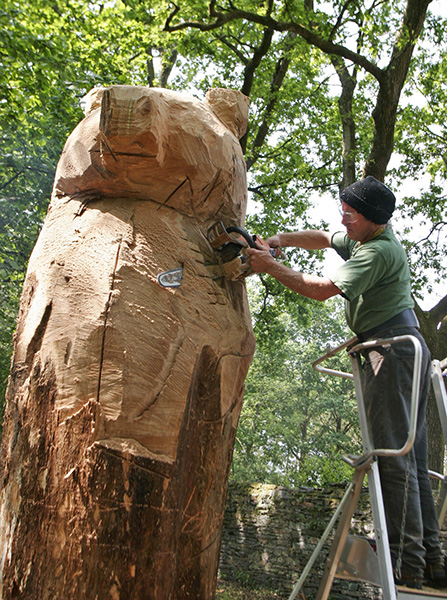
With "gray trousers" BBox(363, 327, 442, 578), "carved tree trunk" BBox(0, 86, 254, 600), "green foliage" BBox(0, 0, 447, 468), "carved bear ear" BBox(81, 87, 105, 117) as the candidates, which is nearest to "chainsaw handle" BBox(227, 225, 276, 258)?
"carved tree trunk" BBox(0, 86, 254, 600)

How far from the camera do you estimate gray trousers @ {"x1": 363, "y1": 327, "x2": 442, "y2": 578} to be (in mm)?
2340

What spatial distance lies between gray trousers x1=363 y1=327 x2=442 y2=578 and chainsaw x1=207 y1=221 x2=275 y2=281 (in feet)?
2.73

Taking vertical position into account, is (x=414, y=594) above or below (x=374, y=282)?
below

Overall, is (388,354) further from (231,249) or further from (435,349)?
(435,349)

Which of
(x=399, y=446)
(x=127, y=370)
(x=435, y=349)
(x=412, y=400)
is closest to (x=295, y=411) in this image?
(x=435, y=349)

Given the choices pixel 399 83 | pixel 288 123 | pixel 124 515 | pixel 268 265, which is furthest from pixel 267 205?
pixel 124 515

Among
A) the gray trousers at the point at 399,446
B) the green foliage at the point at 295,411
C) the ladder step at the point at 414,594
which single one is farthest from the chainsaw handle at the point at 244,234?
the green foliage at the point at 295,411

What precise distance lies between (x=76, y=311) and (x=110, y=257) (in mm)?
290

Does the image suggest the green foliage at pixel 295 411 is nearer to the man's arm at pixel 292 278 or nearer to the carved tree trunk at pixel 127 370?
the man's arm at pixel 292 278

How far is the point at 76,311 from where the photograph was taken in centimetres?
223

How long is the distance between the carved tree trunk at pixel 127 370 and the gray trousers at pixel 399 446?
27.1 inches

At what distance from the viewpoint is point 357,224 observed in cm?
291

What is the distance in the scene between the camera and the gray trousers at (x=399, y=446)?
234 centimetres

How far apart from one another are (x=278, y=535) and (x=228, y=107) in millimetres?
7882
